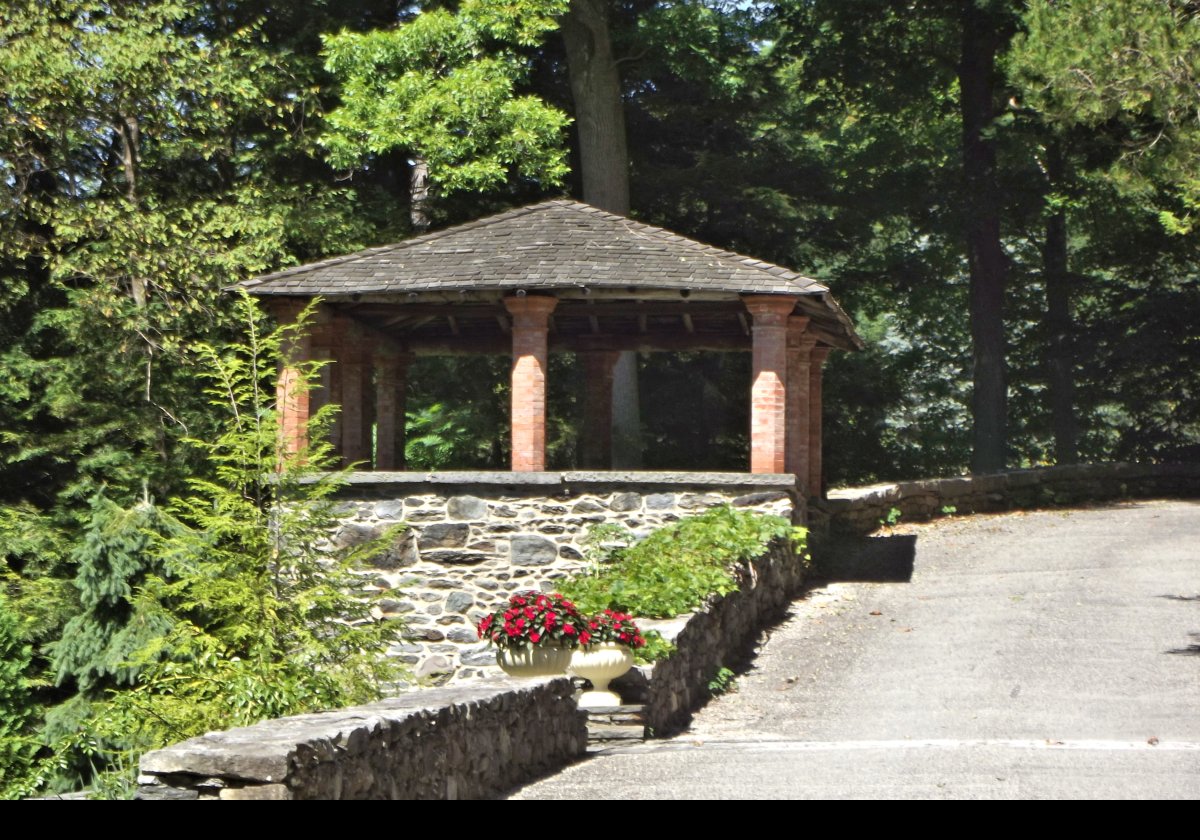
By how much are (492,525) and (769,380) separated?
132 inches

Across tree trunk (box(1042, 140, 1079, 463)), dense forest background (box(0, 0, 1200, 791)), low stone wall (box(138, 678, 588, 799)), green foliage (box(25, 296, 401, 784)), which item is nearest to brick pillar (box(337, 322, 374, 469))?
dense forest background (box(0, 0, 1200, 791))

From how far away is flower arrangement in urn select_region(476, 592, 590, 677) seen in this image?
10992mm

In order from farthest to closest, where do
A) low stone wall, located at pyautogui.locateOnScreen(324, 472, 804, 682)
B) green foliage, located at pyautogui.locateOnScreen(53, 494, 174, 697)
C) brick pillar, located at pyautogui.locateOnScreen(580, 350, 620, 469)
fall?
1. brick pillar, located at pyautogui.locateOnScreen(580, 350, 620, 469)
2. green foliage, located at pyautogui.locateOnScreen(53, 494, 174, 697)
3. low stone wall, located at pyautogui.locateOnScreen(324, 472, 804, 682)

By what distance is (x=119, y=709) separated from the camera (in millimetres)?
9539

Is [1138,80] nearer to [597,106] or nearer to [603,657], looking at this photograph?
[603,657]

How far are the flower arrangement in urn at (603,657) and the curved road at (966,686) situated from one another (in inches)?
24.4

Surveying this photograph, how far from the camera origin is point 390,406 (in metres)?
21.6

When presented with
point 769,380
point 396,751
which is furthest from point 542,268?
point 396,751

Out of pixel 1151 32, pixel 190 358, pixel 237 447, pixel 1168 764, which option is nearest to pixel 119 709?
pixel 237 447

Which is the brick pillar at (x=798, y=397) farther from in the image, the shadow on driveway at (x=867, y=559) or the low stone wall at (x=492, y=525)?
the low stone wall at (x=492, y=525)

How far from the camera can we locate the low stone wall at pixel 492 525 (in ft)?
54.6

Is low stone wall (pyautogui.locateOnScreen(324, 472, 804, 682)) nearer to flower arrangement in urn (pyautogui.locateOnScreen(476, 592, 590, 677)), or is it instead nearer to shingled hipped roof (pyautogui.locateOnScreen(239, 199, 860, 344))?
shingled hipped roof (pyautogui.locateOnScreen(239, 199, 860, 344))

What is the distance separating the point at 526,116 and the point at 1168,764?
1668 centimetres

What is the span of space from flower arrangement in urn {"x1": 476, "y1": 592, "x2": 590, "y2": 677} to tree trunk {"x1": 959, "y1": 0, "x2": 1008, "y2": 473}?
64.3ft
